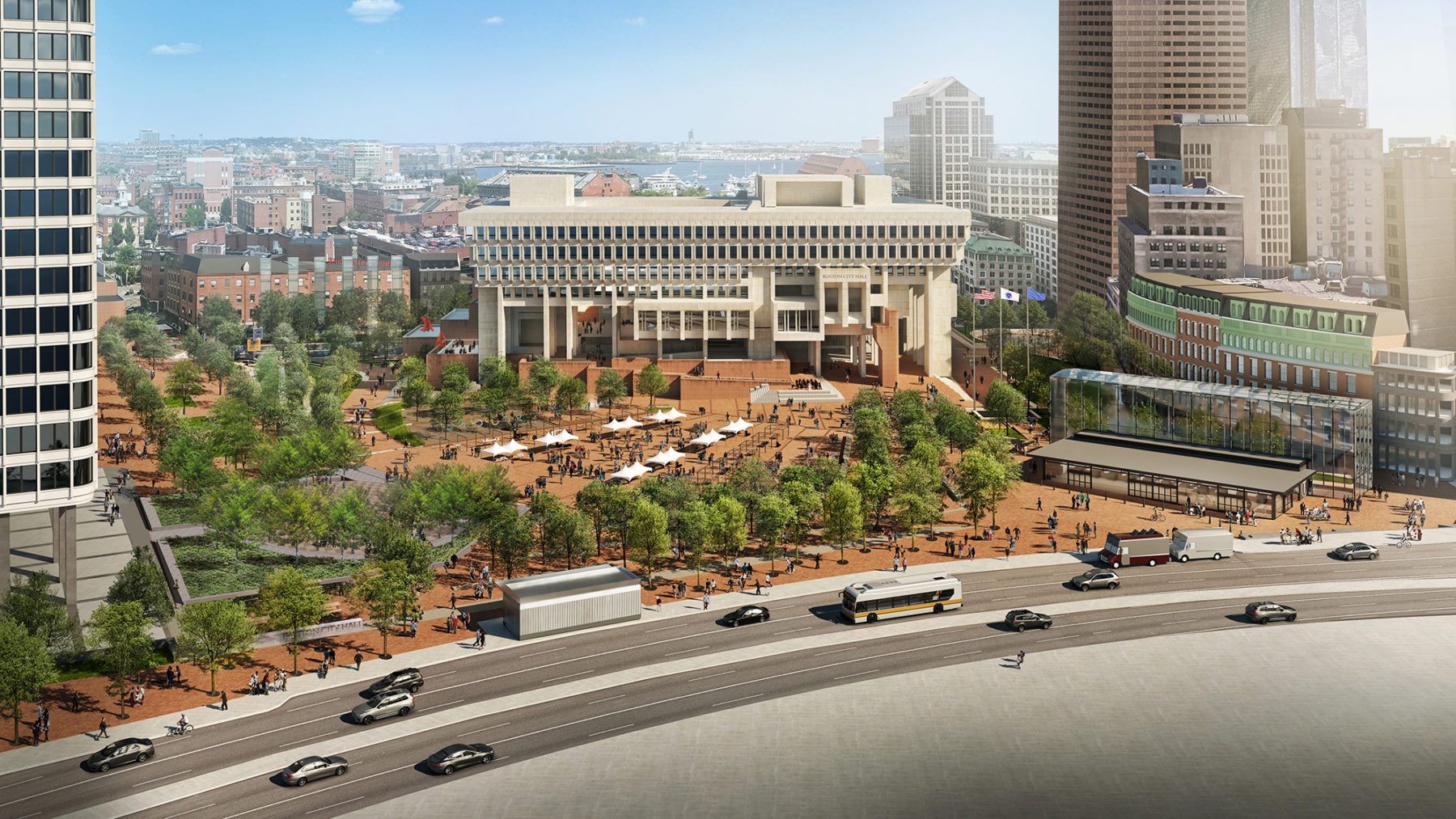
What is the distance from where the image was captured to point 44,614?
211ft

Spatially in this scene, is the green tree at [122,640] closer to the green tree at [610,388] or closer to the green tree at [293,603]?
the green tree at [293,603]

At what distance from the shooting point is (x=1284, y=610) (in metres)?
72.6

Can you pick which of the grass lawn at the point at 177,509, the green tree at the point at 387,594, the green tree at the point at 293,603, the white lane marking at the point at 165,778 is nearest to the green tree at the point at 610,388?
the grass lawn at the point at 177,509

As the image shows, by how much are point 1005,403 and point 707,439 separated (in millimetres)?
30195

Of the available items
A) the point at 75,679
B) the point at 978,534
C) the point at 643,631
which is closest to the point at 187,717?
the point at 75,679

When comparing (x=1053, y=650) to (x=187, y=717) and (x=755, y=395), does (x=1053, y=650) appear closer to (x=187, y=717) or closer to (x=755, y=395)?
(x=187, y=717)

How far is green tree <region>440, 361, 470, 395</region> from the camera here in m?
134

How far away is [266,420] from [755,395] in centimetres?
4651

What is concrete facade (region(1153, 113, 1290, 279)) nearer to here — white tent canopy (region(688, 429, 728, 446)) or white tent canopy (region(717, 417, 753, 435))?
white tent canopy (region(717, 417, 753, 435))

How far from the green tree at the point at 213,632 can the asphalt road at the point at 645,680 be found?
15.2 feet

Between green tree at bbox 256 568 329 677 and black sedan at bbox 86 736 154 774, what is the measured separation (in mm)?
10776

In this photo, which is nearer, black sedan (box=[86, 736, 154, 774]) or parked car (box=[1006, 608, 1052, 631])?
black sedan (box=[86, 736, 154, 774])

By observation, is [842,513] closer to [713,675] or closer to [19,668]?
[713,675]

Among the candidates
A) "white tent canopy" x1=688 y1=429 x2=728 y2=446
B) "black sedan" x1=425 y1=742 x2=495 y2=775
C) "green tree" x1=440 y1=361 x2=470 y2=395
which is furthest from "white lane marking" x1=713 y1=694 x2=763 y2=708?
"green tree" x1=440 y1=361 x2=470 y2=395
